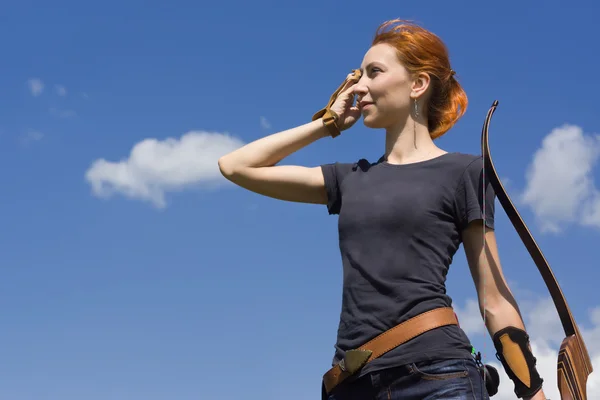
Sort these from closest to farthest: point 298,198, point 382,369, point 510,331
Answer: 1. point 382,369
2. point 510,331
3. point 298,198

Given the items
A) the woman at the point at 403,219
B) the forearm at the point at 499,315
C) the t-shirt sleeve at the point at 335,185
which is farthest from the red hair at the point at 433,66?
the forearm at the point at 499,315

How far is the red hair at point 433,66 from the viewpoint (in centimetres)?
421

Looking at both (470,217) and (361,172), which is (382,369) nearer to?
(470,217)

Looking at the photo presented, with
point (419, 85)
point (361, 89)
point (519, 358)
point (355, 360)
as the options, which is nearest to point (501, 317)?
point (519, 358)

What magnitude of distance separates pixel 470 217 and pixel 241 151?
1.35m

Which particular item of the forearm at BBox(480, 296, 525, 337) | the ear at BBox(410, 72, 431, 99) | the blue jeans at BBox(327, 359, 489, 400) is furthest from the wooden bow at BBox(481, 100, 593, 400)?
the blue jeans at BBox(327, 359, 489, 400)

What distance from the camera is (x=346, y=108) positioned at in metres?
4.48

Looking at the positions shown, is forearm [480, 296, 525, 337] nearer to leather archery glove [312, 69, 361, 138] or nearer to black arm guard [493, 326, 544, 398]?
black arm guard [493, 326, 544, 398]

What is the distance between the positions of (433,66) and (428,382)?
1718 millimetres

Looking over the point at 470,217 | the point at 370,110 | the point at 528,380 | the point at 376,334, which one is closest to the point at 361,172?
the point at 370,110

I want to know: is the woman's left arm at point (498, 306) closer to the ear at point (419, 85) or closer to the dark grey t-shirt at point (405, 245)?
the dark grey t-shirt at point (405, 245)

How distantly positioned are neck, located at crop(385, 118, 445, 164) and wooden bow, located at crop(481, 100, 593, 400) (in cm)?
29

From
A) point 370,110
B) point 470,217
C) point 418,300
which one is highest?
point 370,110

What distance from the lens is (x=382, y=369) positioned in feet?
11.5
